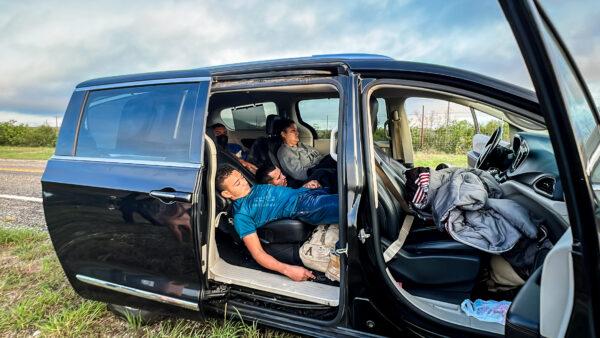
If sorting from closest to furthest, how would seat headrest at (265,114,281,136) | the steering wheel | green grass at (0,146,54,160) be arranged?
1. the steering wheel
2. seat headrest at (265,114,281,136)
3. green grass at (0,146,54,160)

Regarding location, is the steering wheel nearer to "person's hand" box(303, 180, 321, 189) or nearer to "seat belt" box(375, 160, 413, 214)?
"seat belt" box(375, 160, 413, 214)

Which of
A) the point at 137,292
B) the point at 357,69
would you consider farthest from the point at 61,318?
the point at 357,69

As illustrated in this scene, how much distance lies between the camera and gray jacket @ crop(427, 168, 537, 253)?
1.89 m

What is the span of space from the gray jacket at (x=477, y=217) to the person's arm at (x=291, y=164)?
6.85 feet

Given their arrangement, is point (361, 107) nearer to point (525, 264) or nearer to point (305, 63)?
point (305, 63)

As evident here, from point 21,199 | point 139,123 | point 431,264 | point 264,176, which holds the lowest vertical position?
point 21,199

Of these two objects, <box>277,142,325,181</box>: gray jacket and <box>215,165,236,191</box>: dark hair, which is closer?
<box>215,165,236,191</box>: dark hair

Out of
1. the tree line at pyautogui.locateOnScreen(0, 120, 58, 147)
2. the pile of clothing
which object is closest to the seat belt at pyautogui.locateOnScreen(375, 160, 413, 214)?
the pile of clothing

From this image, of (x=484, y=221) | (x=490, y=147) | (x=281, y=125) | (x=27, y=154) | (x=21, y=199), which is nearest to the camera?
(x=484, y=221)

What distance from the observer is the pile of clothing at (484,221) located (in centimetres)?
188

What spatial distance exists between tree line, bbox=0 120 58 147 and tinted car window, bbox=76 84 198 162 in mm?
21182

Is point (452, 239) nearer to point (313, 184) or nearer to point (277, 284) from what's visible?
point (277, 284)

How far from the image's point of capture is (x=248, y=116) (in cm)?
478

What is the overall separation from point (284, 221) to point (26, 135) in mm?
23277
